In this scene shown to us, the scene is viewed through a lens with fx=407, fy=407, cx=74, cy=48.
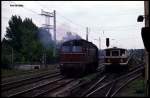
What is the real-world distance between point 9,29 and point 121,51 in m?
59.6

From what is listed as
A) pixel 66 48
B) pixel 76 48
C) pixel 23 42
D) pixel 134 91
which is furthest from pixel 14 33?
pixel 134 91

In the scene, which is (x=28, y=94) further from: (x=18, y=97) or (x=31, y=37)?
(x=31, y=37)

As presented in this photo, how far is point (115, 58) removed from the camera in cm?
3938

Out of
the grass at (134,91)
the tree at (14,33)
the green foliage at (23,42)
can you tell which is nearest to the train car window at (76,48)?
the grass at (134,91)

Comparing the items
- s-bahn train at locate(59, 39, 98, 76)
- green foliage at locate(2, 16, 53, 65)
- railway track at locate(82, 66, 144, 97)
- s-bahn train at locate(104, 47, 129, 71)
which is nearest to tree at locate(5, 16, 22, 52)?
green foliage at locate(2, 16, 53, 65)

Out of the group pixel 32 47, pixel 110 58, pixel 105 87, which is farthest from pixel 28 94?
pixel 32 47

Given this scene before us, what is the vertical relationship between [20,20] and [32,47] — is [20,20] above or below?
above

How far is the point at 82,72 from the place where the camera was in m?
33.1

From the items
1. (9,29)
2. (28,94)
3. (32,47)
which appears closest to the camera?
(28,94)

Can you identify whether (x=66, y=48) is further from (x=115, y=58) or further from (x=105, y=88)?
(x=105, y=88)

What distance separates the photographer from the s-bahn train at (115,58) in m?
39.2

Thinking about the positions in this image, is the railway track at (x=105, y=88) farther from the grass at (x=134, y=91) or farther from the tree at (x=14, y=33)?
the tree at (x=14, y=33)

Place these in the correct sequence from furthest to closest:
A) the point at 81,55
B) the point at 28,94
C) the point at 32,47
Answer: the point at 32,47 → the point at 81,55 → the point at 28,94

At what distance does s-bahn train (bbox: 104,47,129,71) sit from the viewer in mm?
39219
